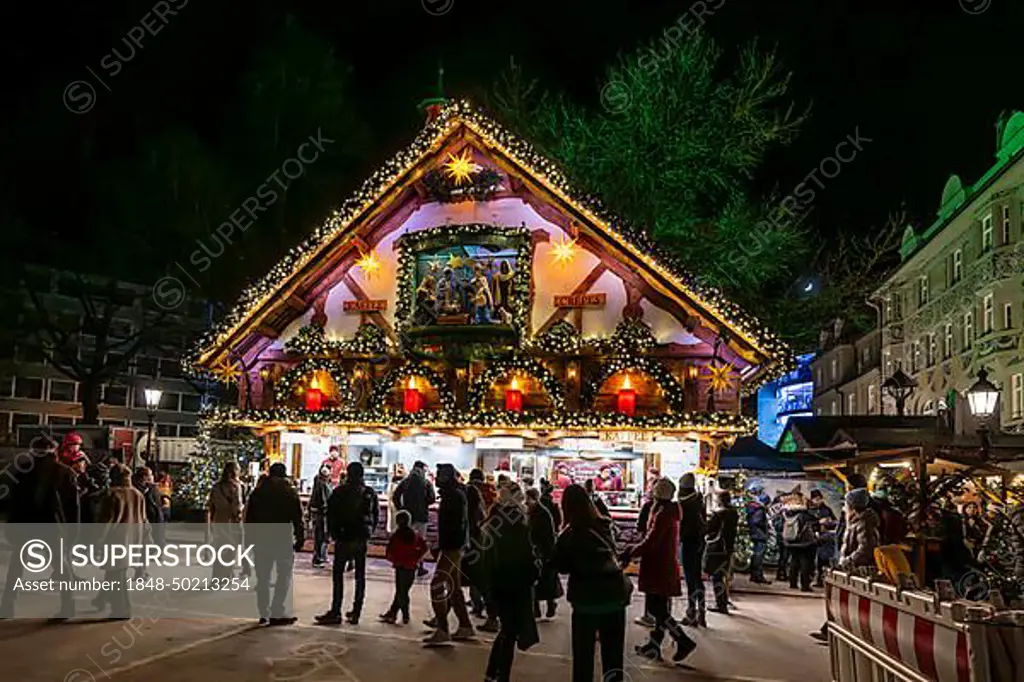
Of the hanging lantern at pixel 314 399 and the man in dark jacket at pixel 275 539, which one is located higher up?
the hanging lantern at pixel 314 399

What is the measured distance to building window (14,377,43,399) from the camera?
51.2 m

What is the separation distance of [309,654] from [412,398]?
1030 cm

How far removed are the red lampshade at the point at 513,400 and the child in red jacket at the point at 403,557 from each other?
7.41 metres

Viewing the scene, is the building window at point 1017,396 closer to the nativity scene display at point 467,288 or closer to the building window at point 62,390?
the nativity scene display at point 467,288

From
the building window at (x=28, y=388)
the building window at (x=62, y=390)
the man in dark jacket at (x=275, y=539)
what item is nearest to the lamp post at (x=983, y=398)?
the man in dark jacket at (x=275, y=539)

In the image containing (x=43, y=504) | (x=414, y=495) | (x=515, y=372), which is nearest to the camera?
(x=43, y=504)

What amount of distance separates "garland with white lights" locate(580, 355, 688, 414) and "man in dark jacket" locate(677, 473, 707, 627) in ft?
19.0

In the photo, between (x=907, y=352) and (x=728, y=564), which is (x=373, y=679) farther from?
(x=907, y=352)

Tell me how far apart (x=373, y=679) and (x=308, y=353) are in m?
12.7

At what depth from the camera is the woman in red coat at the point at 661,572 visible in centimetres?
961

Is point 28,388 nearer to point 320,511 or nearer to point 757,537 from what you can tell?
point 320,511

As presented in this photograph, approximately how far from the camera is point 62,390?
53.1 metres

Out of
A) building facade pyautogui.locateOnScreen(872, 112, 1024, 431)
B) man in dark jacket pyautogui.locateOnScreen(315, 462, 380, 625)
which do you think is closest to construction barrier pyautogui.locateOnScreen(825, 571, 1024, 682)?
man in dark jacket pyautogui.locateOnScreen(315, 462, 380, 625)

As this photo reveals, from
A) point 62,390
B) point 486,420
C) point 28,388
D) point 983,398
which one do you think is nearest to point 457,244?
point 486,420
